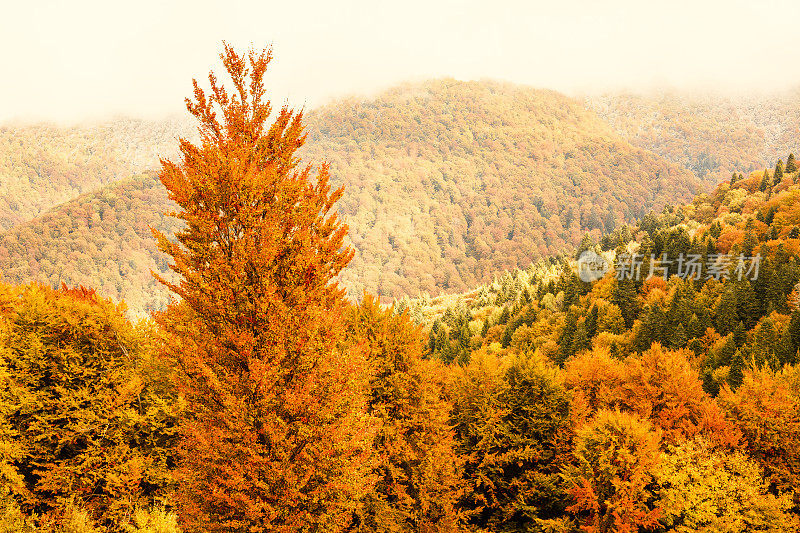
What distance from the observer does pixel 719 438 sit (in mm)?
32406

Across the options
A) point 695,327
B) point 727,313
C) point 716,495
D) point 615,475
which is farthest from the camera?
point 695,327

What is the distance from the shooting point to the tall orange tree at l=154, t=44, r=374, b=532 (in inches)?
471

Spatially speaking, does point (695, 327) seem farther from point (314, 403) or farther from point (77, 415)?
point (77, 415)

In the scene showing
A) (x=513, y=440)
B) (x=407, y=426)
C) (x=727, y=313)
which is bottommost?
(x=513, y=440)

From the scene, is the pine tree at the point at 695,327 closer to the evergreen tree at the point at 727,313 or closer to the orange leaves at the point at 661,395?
the evergreen tree at the point at 727,313

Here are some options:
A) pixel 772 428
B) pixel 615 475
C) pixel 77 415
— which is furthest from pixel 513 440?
pixel 77 415

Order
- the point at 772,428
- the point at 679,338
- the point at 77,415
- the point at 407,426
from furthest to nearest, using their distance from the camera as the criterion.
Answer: the point at 679,338, the point at 772,428, the point at 407,426, the point at 77,415

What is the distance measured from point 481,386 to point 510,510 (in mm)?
8627

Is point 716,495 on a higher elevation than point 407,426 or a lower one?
lower

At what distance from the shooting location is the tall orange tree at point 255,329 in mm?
11969

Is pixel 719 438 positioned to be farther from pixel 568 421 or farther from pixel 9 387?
pixel 9 387

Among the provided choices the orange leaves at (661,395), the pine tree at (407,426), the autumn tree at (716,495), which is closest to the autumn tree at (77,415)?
the pine tree at (407,426)

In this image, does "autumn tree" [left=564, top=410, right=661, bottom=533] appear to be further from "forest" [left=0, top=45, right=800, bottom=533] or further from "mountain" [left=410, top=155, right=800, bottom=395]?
"mountain" [left=410, top=155, right=800, bottom=395]

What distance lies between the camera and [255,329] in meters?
12.5
